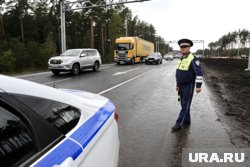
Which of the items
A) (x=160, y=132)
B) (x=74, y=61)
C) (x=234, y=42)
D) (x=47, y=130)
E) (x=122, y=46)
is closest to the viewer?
(x=47, y=130)

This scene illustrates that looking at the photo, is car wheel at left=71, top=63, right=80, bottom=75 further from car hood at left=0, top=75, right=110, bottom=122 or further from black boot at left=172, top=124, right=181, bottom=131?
car hood at left=0, top=75, right=110, bottom=122

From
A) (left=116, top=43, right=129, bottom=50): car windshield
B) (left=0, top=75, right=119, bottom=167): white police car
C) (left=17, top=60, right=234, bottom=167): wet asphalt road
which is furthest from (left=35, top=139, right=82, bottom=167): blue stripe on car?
(left=116, top=43, right=129, bottom=50): car windshield

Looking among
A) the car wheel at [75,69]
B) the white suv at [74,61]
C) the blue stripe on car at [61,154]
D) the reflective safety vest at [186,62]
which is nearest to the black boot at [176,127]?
the reflective safety vest at [186,62]

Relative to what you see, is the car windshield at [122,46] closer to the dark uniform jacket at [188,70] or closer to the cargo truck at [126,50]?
the cargo truck at [126,50]

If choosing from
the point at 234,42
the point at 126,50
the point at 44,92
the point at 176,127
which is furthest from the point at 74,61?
the point at 234,42

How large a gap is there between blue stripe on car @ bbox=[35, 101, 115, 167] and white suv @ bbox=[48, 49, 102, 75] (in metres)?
17.4

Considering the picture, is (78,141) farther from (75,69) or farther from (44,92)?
(75,69)

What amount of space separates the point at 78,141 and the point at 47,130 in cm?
23

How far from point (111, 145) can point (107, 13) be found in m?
76.8

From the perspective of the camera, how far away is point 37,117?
194cm

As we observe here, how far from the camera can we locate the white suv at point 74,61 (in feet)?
64.8

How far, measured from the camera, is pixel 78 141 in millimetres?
2045

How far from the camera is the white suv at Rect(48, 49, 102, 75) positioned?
64.8 feet

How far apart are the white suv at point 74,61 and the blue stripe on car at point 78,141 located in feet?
57.0
